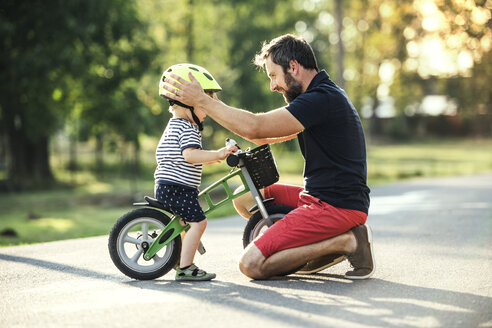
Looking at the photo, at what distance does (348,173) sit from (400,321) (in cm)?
145

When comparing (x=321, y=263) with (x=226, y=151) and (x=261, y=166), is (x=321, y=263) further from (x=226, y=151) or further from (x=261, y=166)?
(x=226, y=151)

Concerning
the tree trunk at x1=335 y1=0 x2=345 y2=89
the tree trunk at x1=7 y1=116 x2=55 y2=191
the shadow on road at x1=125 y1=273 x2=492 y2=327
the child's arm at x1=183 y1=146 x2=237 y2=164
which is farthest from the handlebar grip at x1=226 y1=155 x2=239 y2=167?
the tree trunk at x1=7 y1=116 x2=55 y2=191

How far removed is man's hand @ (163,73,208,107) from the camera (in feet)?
16.7

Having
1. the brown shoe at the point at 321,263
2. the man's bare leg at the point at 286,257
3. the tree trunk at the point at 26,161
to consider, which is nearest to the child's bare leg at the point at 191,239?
the man's bare leg at the point at 286,257

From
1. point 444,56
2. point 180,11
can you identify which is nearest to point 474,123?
point 444,56

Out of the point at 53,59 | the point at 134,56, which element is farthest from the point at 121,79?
the point at 53,59

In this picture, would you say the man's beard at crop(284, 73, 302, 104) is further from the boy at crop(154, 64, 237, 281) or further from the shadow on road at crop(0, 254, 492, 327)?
the shadow on road at crop(0, 254, 492, 327)

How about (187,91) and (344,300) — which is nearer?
(344,300)

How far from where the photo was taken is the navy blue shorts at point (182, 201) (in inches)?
206

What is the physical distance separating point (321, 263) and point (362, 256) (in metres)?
0.34

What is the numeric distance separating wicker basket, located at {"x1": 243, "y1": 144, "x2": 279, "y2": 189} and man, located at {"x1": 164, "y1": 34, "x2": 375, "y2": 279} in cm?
13

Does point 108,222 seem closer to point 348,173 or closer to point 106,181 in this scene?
point 348,173

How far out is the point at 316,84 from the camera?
5.30m

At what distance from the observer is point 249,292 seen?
16.0 ft
